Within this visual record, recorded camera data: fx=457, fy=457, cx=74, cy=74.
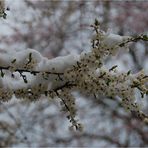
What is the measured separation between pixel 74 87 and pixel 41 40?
8.65 m

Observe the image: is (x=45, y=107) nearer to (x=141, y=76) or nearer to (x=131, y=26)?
(x=131, y=26)

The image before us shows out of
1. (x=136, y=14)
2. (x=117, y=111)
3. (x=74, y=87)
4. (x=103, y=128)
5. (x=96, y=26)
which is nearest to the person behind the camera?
(x=96, y=26)

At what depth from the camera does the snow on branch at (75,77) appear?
2.04 meters

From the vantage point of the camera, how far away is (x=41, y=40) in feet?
35.2

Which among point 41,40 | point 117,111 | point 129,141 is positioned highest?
point 41,40

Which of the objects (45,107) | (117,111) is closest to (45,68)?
(45,107)

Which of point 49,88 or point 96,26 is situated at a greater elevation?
point 96,26

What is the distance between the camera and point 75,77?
2082 millimetres

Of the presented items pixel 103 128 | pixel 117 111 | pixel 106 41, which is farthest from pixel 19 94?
pixel 103 128

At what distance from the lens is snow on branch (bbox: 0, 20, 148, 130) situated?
204 cm

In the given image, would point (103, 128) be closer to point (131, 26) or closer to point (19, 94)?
point (131, 26)

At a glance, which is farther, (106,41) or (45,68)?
(45,68)

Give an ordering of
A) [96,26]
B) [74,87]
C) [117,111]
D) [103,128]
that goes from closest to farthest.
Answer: [96,26], [74,87], [117,111], [103,128]

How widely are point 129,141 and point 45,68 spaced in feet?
31.7
